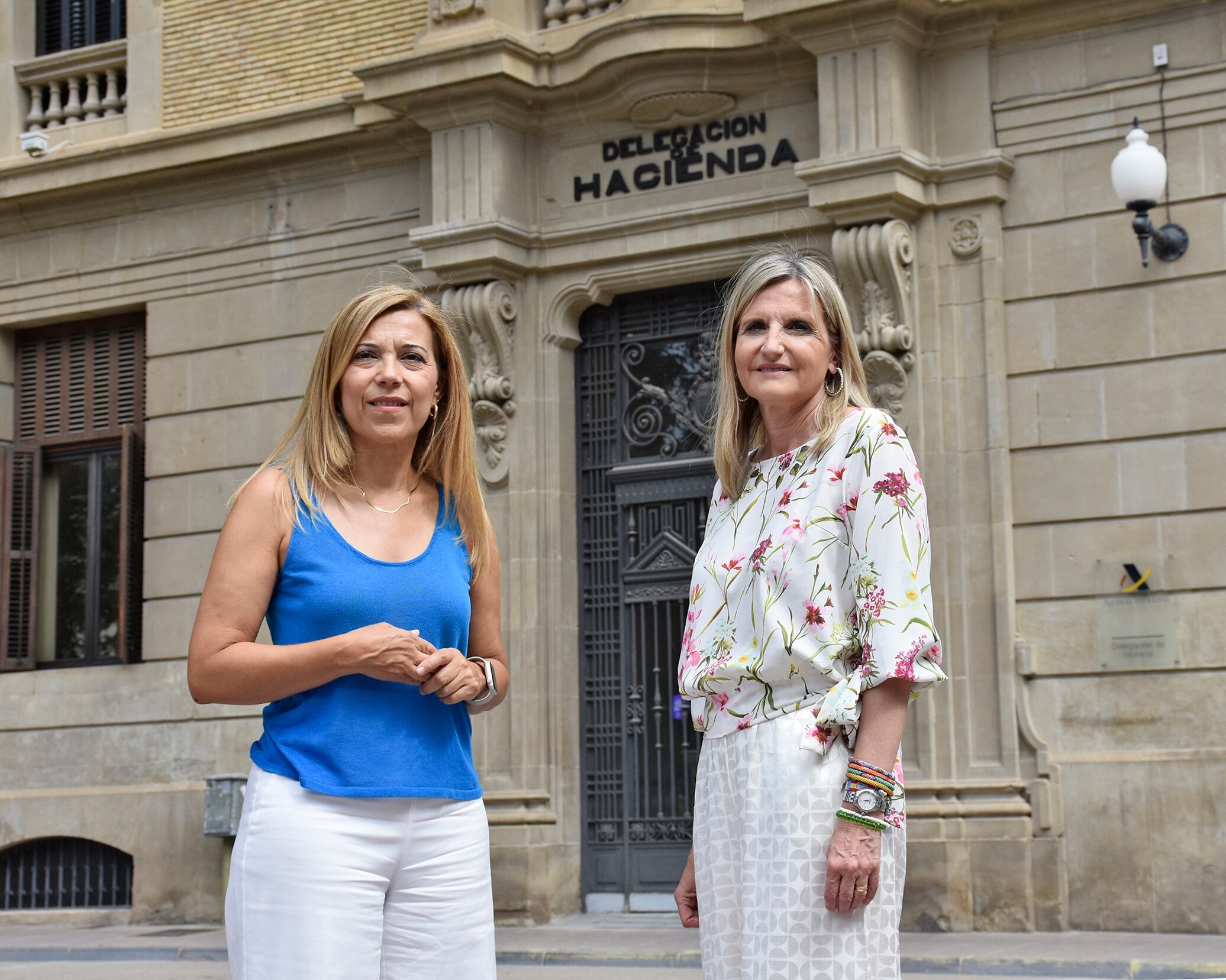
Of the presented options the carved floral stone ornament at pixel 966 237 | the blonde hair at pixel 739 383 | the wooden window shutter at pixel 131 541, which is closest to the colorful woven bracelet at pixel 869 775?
the blonde hair at pixel 739 383

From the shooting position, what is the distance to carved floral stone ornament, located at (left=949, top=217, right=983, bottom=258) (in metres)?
11.6

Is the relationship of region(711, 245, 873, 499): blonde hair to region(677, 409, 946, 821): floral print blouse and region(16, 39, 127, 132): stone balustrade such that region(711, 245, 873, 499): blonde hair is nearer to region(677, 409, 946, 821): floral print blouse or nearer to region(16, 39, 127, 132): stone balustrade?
region(677, 409, 946, 821): floral print blouse

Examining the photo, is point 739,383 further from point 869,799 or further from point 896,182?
point 896,182

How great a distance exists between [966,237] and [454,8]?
4.23 metres

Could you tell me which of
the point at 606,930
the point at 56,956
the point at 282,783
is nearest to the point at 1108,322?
the point at 606,930

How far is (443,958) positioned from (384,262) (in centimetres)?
1122

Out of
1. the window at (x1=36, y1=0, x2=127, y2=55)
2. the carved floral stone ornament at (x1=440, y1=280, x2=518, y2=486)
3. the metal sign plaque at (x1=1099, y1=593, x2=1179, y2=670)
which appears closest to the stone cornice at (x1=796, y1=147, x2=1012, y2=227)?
the carved floral stone ornament at (x1=440, y1=280, x2=518, y2=486)

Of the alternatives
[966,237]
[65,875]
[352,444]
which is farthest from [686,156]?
[352,444]

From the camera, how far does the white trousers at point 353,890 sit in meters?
2.95

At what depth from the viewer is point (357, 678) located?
311cm

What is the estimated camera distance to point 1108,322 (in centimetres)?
1114

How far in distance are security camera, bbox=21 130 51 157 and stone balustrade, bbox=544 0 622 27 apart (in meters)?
4.75

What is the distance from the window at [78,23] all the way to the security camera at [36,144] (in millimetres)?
1042

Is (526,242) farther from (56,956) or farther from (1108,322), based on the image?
(56,956)
